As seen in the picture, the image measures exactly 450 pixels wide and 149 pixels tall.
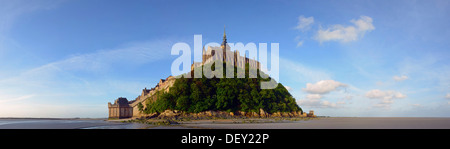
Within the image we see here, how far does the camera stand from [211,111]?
62.8 meters

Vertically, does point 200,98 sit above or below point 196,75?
below

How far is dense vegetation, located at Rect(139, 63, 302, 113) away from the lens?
210 feet

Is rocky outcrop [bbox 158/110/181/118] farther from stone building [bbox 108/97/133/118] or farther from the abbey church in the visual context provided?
stone building [bbox 108/97/133/118]

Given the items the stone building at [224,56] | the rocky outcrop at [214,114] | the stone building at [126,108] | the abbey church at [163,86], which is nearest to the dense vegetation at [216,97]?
the rocky outcrop at [214,114]

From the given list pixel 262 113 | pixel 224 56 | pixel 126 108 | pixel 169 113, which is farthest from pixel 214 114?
pixel 224 56

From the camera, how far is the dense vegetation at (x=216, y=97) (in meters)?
63.9

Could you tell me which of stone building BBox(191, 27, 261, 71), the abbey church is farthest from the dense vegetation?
stone building BBox(191, 27, 261, 71)

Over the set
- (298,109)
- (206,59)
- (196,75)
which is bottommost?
(298,109)

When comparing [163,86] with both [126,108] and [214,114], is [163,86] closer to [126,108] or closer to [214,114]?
[126,108]
